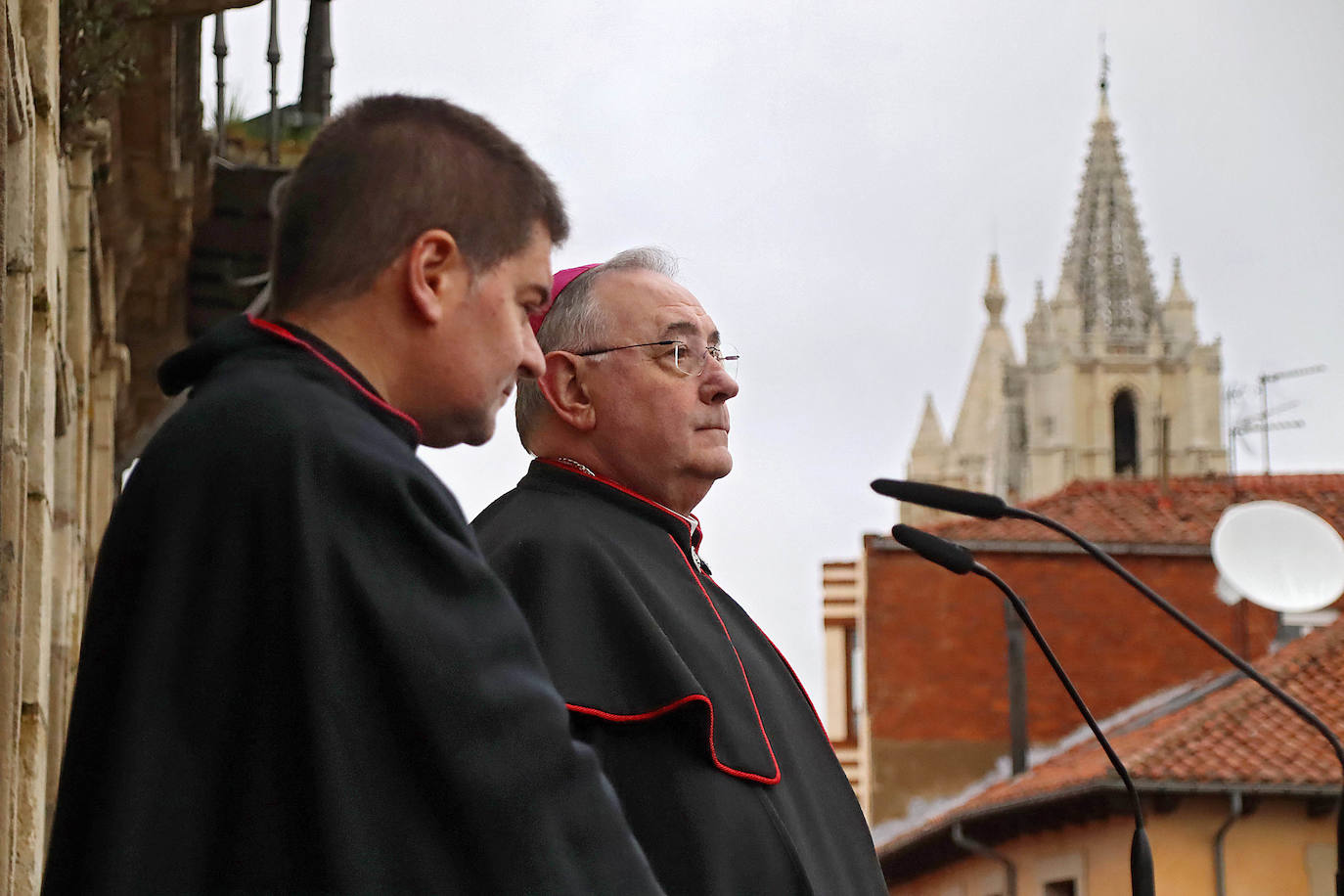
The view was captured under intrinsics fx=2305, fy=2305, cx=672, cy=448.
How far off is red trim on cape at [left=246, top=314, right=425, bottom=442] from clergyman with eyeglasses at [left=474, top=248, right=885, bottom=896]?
127 cm

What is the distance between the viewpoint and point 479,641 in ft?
7.64

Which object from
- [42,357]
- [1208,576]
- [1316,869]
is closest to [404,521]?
[42,357]

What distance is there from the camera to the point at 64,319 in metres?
8.14

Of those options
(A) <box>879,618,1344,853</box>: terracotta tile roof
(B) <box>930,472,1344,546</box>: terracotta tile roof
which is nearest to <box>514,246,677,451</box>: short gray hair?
(A) <box>879,618,1344,853</box>: terracotta tile roof

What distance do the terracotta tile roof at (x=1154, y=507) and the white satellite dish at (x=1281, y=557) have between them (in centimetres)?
804

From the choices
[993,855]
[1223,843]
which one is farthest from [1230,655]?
[993,855]

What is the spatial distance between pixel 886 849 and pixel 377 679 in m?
25.2

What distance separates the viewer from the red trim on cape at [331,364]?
245cm

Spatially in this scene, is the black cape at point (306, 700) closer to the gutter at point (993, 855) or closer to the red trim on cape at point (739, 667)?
the red trim on cape at point (739, 667)

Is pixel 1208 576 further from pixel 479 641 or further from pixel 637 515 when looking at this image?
pixel 479 641

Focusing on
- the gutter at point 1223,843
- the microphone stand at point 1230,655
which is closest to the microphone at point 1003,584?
the microphone stand at point 1230,655

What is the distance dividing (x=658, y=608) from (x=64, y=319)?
Result: 478cm

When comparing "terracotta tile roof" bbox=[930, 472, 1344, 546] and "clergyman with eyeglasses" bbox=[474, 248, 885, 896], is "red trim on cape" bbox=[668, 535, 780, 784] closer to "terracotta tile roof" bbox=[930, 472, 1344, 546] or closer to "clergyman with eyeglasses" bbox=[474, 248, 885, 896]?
"clergyman with eyeglasses" bbox=[474, 248, 885, 896]

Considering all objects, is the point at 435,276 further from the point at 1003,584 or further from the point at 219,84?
the point at 219,84
